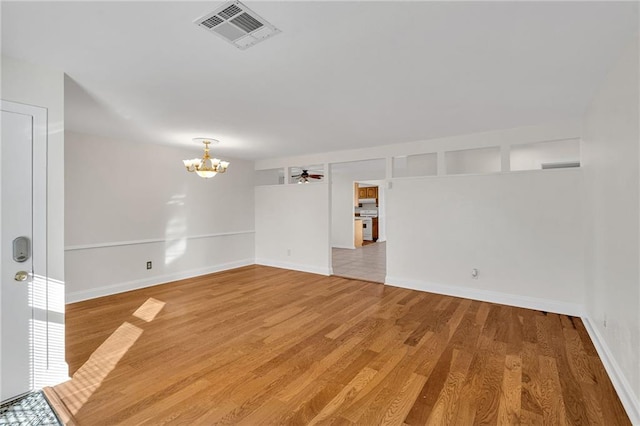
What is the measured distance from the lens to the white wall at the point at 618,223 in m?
1.86

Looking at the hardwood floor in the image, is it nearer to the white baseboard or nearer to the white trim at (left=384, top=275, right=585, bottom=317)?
the white trim at (left=384, top=275, right=585, bottom=317)

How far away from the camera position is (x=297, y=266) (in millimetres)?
6180

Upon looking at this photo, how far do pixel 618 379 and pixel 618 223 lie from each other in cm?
110

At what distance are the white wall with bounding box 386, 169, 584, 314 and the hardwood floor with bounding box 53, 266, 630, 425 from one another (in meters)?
0.32

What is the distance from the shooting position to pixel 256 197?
6879 millimetres

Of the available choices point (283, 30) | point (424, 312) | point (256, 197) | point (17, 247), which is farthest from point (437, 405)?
point (256, 197)

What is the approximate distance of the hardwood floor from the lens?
192 cm

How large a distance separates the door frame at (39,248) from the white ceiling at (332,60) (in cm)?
49

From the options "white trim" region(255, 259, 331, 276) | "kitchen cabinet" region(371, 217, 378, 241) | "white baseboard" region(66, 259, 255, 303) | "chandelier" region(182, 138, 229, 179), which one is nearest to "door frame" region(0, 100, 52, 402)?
"chandelier" region(182, 138, 229, 179)

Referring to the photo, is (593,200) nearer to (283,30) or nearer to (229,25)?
(283,30)

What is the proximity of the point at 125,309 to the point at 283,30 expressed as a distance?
3.83 metres

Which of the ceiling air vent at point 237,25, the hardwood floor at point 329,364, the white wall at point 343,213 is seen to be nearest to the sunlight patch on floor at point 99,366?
the hardwood floor at point 329,364

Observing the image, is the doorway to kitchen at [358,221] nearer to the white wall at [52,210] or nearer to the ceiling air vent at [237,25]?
the white wall at [52,210]

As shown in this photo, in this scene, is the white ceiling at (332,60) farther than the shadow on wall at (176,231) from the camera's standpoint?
No
